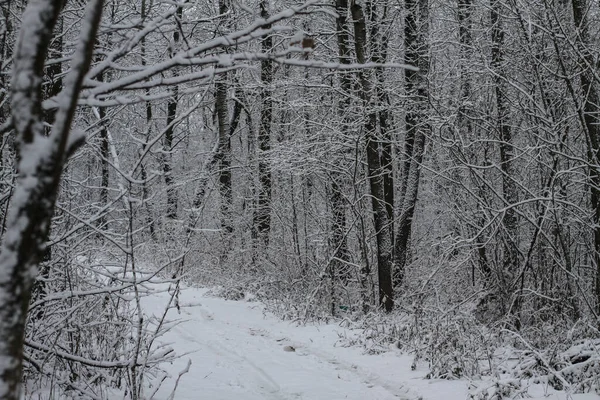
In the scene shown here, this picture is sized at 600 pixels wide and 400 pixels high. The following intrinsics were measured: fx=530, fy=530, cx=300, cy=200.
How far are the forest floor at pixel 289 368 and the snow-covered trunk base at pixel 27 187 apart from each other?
2395 millimetres

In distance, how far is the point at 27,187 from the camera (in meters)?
1.21

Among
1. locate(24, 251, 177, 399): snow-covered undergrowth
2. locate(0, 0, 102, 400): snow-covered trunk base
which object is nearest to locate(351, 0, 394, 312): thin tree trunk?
locate(24, 251, 177, 399): snow-covered undergrowth

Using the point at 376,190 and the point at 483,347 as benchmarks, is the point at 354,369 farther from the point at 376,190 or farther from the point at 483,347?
the point at 376,190

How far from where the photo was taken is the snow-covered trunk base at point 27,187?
1.21 metres

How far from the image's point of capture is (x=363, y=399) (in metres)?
5.14

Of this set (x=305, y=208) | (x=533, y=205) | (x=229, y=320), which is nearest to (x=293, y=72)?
(x=305, y=208)

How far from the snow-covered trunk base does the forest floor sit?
2395 mm

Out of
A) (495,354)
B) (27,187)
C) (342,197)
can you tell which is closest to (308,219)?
(342,197)

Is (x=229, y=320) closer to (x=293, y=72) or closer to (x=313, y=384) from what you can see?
(x=313, y=384)

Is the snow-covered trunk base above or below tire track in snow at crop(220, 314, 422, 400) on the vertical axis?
above

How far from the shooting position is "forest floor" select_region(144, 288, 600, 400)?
502cm

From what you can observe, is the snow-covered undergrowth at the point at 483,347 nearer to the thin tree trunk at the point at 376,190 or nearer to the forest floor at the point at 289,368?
the forest floor at the point at 289,368

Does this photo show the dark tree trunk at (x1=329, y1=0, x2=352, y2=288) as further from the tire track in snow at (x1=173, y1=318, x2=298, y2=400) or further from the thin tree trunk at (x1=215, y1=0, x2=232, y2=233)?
the thin tree trunk at (x1=215, y1=0, x2=232, y2=233)

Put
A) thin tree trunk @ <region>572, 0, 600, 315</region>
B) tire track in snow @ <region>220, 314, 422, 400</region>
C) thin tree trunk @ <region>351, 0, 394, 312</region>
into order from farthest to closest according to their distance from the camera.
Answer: thin tree trunk @ <region>351, 0, 394, 312</region>, thin tree trunk @ <region>572, 0, 600, 315</region>, tire track in snow @ <region>220, 314, 422, 400</region>
